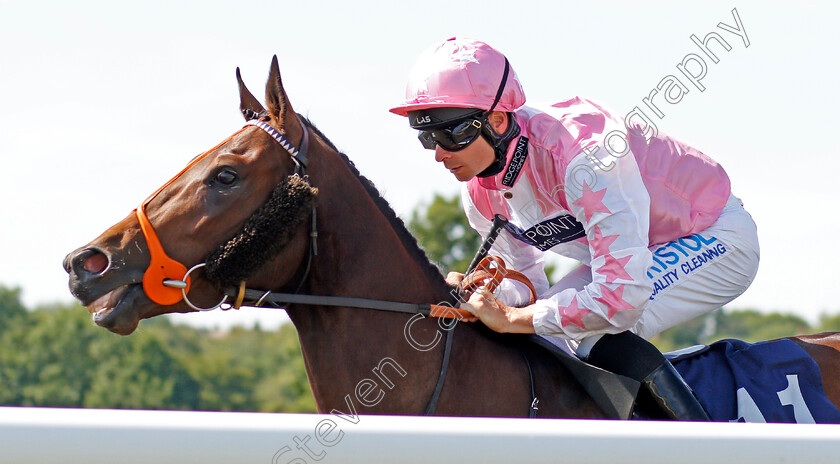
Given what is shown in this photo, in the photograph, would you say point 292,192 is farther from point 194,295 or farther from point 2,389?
point 2,389

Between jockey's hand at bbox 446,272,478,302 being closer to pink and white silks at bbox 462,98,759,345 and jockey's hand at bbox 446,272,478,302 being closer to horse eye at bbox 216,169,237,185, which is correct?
pink and white silks at bbox 462,98,759,345

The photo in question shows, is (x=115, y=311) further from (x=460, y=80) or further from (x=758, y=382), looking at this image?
(x=758, y=382)

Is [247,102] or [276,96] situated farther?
[247,102]

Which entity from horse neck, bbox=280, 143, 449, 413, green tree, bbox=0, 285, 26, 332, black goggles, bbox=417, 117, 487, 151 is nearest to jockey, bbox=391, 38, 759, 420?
black goggles, bbox=417, 117, 487, 151

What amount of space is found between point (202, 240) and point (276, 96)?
1.96ft

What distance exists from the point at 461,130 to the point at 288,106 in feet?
2.06

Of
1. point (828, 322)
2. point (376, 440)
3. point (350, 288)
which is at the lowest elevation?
point (828, 322)

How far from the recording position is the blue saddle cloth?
9.50ft

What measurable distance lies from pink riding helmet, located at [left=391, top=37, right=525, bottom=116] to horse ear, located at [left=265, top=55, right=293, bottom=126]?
405 millimetres

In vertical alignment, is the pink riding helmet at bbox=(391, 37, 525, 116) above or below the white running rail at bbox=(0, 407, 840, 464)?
above

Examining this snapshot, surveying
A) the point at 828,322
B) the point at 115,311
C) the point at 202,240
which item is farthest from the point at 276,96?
the point at 828,322

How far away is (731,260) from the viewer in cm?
320

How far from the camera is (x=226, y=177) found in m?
2.71

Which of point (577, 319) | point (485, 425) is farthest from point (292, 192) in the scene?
point (485, 425)
